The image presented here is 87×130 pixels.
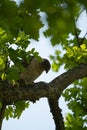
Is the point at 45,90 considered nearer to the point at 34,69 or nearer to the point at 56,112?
the point at 56,112

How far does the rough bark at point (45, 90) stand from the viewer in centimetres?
674

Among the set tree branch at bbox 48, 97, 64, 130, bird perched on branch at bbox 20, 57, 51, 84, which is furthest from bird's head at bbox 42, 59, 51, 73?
tree branch at bbox 48, 97, 64, 130

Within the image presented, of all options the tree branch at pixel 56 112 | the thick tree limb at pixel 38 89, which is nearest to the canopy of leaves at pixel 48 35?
the thick tree limb at pixel 38 89

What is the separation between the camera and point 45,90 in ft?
23.6

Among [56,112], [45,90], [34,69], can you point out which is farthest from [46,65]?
[45,90]

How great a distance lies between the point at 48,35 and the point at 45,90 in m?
3.36

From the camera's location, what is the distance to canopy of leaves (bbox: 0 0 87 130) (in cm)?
264

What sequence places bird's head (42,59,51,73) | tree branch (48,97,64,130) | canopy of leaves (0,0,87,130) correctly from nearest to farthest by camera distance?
1. canopy of leaves (0,0,87,130)
2. tree branch (48,97,64,130)
3. bird's head (42,59,51,73)

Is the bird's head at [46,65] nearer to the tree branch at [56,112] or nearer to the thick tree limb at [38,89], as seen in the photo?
the thick tree limb at [38,89]

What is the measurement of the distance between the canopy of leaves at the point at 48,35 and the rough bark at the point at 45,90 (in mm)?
270

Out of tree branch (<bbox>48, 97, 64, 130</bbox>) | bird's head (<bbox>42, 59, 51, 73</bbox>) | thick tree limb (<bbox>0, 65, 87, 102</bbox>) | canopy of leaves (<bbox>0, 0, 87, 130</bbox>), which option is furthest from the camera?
bird's head (<bbox>42, 59, 51, 73</bbox>)

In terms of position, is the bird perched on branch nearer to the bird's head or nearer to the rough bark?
the bird's head

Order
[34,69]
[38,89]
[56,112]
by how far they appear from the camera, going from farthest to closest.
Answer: [34,69] < [56,112] < [38,89]

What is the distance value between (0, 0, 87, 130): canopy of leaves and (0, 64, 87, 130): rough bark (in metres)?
0.27
